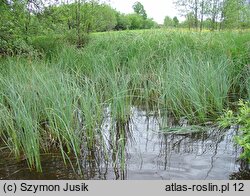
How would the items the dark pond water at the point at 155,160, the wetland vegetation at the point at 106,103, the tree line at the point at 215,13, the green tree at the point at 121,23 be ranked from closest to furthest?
the dark pond water at the point at 155,160
the wetland vegetation at the point at 106,103
the tree line at the point at 215,13
the green tree at the point at 121,23

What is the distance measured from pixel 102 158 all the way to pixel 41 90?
3.68 ft

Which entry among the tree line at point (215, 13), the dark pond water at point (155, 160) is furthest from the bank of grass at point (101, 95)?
the tree line at point (215, 13)

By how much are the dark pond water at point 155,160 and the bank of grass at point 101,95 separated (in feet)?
0.43

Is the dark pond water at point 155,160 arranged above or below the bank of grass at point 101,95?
below

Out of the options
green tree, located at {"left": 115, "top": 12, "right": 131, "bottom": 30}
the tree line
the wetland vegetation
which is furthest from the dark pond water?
green tree, located at {"left": 115, "top": 12, "right": 131, "bottom": 30}

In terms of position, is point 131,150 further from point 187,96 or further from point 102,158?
point 187,96

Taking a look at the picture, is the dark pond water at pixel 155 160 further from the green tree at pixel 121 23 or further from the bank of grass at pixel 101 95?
the green tree at pixel 121 23

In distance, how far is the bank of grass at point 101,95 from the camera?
3.07 metres

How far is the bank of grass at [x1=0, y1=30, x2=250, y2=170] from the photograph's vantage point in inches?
121

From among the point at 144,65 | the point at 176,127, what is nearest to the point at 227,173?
the point at 176,127

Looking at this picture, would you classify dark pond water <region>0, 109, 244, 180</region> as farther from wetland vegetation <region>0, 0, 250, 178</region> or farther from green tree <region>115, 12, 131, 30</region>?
green tree <region>115, 12, 131, 30</region>

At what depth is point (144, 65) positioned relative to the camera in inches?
233

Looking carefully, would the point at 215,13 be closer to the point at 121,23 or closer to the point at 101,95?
the point at 101,95
